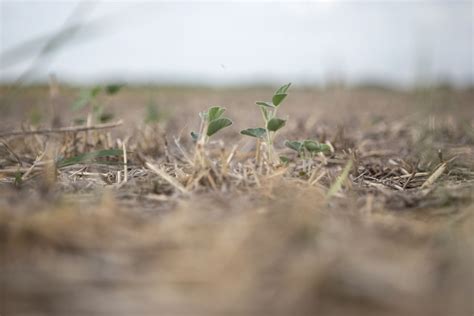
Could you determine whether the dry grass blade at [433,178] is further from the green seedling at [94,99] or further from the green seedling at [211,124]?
the green seedling at [94,99]

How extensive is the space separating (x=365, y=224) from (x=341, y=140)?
136 cm

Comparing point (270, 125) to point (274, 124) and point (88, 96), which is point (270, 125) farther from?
point (88, 96)

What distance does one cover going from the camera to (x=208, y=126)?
1438mm

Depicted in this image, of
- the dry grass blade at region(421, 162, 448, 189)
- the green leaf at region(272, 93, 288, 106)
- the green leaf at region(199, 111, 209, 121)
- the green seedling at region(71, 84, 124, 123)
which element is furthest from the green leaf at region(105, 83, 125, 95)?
the dry grass blade at region(421, 162, 448, 189)

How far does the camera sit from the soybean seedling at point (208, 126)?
4.46ft

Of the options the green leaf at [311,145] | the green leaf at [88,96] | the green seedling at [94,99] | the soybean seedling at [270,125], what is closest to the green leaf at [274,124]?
the soybean seedling at [270,125]

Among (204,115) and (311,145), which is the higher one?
(204,115)

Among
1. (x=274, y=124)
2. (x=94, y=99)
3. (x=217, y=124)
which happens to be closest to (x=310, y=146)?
(x=274, y=124)

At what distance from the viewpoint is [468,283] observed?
76cm

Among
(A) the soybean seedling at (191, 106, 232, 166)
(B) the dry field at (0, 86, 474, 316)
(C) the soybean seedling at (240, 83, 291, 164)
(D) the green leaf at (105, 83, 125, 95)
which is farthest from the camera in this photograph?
(D) the green leaf at (105, 83, 125, 95)

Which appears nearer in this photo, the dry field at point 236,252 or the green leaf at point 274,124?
the dry field at point 236,252

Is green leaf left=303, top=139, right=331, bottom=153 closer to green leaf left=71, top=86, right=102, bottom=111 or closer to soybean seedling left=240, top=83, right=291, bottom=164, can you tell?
soybean seedling left=240, top=83, right=291, bottom=164

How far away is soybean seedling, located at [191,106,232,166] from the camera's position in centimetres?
136

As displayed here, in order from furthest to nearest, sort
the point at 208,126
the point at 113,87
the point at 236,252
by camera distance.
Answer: the point at 113,87 < the point at 208,126 < the point at 236,252
